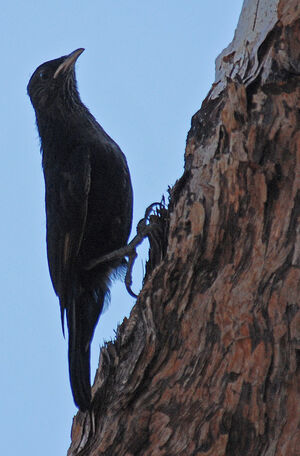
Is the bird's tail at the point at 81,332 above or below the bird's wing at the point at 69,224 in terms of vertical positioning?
below

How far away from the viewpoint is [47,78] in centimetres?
638

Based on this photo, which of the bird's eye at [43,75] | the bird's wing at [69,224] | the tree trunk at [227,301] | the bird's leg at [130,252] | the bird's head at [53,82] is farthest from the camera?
the bird's eye at [43,75]

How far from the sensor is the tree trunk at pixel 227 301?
3.05m

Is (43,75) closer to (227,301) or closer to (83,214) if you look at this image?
(83,214)

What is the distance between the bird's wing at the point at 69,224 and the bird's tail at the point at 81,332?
12 centimetres

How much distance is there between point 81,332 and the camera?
206 inches

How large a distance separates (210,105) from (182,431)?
180 centimetres

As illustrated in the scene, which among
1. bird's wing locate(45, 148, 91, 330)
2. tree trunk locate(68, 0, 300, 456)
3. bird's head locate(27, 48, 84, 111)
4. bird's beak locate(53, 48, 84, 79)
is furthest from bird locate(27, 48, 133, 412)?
tree trunk locate(68, 0, 300, 456)

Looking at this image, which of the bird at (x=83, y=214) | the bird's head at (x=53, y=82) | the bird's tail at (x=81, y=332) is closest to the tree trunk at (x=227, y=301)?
the bird's tail at (x=81, y=332)

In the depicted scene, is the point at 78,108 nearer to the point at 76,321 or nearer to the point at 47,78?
the point at 47,78

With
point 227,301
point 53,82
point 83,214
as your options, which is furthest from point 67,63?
point 227,301

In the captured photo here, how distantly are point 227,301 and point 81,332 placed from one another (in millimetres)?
2170

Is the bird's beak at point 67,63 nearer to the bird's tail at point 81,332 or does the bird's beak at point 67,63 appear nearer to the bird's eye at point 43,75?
the bird's eye at point 43,75

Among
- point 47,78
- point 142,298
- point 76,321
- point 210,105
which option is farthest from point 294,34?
point 47,78
